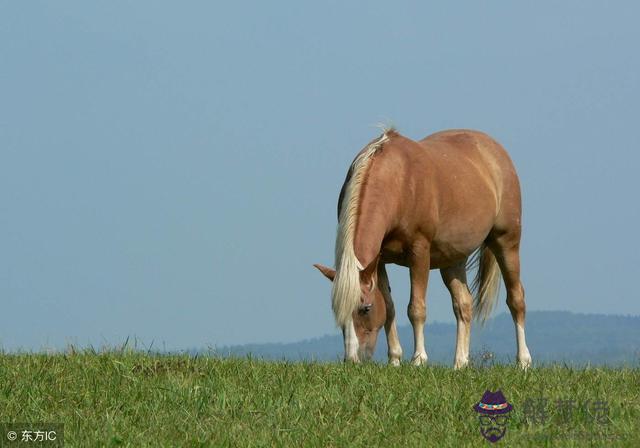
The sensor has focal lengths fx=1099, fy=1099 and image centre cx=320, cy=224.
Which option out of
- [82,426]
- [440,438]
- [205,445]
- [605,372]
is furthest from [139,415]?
[605,372]

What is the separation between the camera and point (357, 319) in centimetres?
1145

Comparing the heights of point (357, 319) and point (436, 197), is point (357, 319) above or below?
below

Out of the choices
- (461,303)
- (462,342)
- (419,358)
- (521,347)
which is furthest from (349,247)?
(521,347)

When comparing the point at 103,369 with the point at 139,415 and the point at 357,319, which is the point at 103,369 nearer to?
the point at 139,415

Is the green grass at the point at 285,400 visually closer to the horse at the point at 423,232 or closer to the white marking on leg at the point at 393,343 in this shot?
the horse at the point at 423,232

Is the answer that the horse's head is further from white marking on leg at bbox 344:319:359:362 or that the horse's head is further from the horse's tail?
the horse's tail

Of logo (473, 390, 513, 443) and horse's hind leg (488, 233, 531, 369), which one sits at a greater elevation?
horse's hind leg (488, 233, 531, 369)

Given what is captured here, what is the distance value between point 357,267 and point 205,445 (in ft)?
13.3

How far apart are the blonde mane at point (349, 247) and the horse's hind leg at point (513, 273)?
2.81 meters

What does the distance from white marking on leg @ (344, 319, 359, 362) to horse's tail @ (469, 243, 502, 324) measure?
423 centimetres

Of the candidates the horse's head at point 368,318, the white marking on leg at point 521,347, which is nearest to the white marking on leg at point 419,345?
the horse's head at point 368,318

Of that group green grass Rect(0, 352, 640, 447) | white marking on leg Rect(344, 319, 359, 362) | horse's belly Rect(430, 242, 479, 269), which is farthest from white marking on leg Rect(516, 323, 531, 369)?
white marking on leg Rect(344, 319, 359, 362)

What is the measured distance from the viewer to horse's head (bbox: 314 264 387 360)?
1135cm

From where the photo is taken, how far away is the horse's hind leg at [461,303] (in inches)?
546
